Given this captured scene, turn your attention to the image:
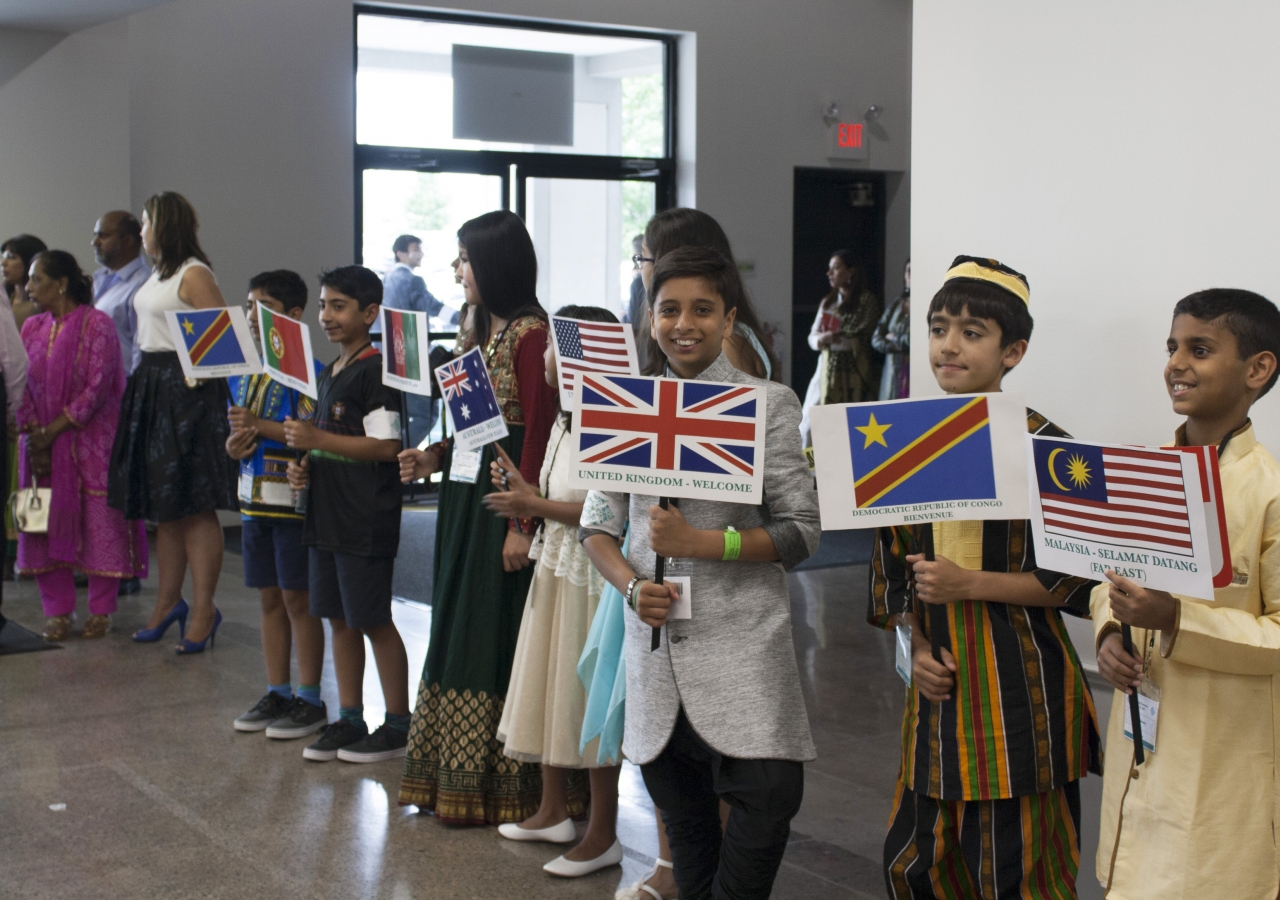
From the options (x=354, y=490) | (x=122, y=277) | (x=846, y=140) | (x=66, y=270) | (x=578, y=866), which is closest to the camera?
(x=578, y=866)

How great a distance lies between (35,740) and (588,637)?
2100 millimetres

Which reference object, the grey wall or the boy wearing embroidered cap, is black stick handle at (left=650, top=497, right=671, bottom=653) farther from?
the grey wall

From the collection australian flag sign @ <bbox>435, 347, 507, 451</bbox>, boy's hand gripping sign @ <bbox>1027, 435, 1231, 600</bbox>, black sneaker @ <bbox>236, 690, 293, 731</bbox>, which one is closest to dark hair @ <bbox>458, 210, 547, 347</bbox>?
australian flag sign @ <bbox>435, 347, 507, 451</bbox>

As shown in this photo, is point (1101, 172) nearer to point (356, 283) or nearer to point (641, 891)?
point (641, 891)

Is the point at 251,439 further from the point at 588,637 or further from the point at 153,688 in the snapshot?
the point at 588,637

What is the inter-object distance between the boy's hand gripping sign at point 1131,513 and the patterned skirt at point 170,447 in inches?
141

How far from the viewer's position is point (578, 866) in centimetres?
287

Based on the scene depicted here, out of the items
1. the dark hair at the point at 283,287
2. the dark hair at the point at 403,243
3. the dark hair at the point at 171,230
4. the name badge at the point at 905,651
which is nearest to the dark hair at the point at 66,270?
the dark hair at the point at 171,230

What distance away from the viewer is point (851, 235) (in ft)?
34.1

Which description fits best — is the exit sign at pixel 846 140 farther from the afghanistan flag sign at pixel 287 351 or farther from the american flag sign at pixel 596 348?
the american flag sign at pixel 596 348

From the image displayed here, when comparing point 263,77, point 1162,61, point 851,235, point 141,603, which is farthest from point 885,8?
point 1162,61

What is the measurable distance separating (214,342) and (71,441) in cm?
180

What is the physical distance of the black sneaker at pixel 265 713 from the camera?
3.96m

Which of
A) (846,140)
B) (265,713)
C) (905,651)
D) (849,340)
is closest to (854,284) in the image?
(849,340)
